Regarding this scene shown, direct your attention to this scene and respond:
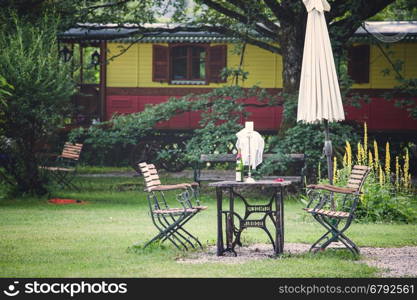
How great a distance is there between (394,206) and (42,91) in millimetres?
6676

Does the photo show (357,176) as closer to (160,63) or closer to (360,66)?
(360,66)

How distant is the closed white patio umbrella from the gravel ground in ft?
3.61

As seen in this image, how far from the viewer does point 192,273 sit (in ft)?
26.2

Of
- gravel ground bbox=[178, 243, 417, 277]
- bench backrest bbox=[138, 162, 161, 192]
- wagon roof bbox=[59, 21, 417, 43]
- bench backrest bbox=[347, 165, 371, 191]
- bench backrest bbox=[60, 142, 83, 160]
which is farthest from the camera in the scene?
wagon roof bbox=[59, 21, 417, 43]

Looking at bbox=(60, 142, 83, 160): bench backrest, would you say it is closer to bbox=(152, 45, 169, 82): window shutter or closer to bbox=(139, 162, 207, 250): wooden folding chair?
bbox=(152, 45, 169, 82): window shutter

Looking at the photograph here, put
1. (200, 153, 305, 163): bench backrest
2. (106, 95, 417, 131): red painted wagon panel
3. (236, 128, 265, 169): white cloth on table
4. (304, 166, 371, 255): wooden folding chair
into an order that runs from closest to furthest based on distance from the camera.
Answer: (304, 166, 371, 255): wooden folding chair, (236, 128, 265, 169): white cloth on table, (200, 153, 305, 163): bench backrest, (106, 95, 417, 131): red painted wagon panel

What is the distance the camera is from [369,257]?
9.28 meters

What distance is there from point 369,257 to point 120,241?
3.15 meters

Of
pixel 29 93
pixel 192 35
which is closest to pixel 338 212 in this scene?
pixel 29 93

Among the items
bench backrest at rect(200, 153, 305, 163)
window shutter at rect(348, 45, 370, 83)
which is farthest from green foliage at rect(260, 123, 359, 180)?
window shutter at rect(348, 45, 370, 83)

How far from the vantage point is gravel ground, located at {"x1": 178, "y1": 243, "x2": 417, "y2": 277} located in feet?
27.5

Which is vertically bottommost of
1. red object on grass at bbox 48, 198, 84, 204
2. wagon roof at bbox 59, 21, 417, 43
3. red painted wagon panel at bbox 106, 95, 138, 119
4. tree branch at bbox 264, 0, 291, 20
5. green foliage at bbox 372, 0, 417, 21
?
red object on grass at bbox 48, 198, 84, 204

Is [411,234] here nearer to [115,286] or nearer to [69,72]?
[115,286]

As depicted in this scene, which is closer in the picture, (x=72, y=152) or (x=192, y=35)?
(x=72, y=152)
